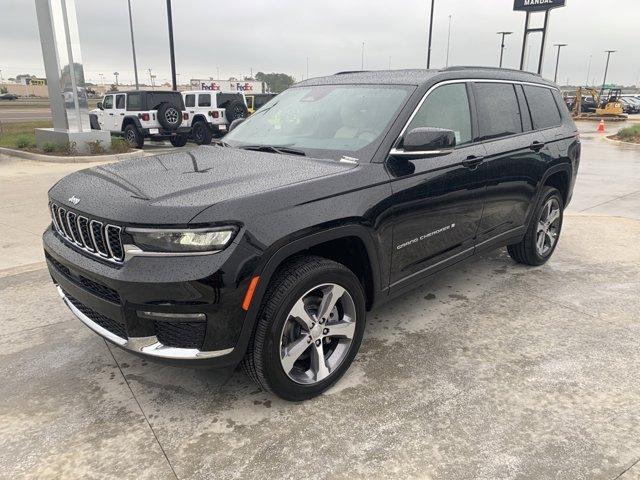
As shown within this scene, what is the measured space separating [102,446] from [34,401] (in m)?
0.67

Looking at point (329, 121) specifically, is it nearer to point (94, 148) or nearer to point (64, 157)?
point (64, 157)

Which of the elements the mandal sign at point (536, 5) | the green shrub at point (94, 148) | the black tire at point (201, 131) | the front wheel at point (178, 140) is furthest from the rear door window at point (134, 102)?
the mandal sign at point (536, 5)

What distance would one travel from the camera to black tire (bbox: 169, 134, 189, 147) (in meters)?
16.8

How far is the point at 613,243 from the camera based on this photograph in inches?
232

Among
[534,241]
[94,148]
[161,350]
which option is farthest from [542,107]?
[94,148]

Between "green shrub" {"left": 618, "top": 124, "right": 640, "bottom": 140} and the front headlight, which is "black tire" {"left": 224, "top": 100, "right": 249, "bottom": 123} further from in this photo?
the front headlight

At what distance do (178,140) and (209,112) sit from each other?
1.46 meters

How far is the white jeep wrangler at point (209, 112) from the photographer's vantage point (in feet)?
57.4

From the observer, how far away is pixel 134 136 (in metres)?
16.1

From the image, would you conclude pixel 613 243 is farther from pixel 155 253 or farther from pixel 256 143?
pixel 155 253

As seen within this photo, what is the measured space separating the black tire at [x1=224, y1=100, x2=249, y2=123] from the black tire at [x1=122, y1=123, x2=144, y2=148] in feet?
10.1

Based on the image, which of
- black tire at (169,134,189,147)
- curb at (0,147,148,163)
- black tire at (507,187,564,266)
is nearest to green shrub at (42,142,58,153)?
curb at (0,147,148,163)

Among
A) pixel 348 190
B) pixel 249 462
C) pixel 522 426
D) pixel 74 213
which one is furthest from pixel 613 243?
pixel 74 213

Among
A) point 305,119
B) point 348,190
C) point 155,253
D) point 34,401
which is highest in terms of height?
point 305,119
